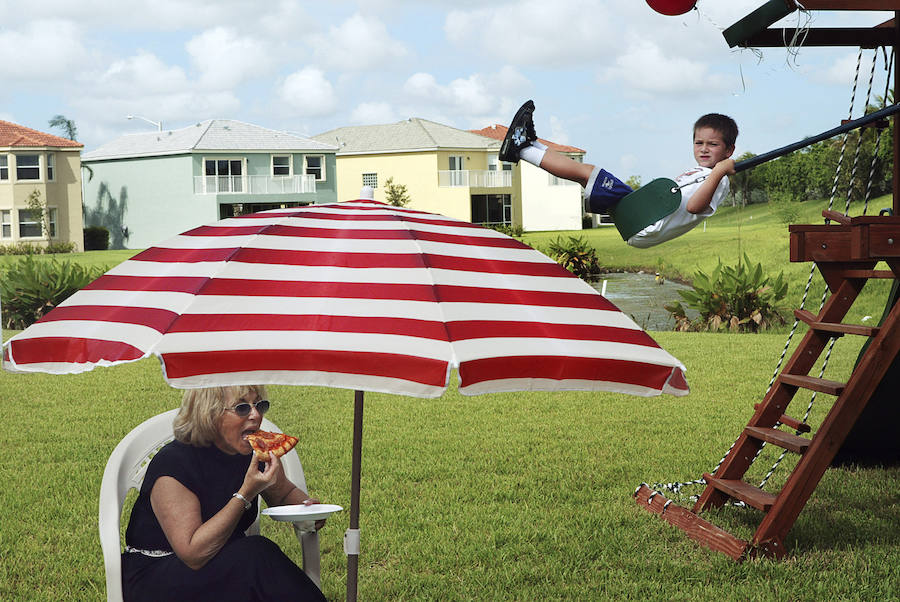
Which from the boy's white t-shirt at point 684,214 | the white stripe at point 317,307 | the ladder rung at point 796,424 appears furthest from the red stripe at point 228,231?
the ladder rung at point 796,424

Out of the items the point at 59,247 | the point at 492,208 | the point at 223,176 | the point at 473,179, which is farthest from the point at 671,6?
the point at 492,208

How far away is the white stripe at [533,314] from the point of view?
10.2 feet

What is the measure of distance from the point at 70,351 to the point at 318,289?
2.64 feet

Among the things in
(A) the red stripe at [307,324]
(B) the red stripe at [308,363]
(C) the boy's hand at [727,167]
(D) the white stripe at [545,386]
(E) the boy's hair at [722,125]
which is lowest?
(D) the white stripe at [545,386]

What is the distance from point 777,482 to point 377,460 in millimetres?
3000

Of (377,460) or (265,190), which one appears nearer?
(377,460)

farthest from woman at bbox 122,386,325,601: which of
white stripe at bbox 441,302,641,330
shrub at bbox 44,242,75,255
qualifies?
shrub at bbox 44,242,75,255

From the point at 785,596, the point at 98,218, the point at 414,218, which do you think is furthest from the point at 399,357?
the point at 98,218

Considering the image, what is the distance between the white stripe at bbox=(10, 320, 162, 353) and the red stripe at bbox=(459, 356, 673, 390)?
3.05 ft

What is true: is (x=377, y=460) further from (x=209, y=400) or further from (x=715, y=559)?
(x=209, y=400)

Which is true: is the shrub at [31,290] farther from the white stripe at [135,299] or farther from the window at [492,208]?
the window at [492,208]

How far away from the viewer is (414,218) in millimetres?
3775

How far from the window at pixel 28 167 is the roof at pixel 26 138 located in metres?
0.72

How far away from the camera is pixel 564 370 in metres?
3.15
